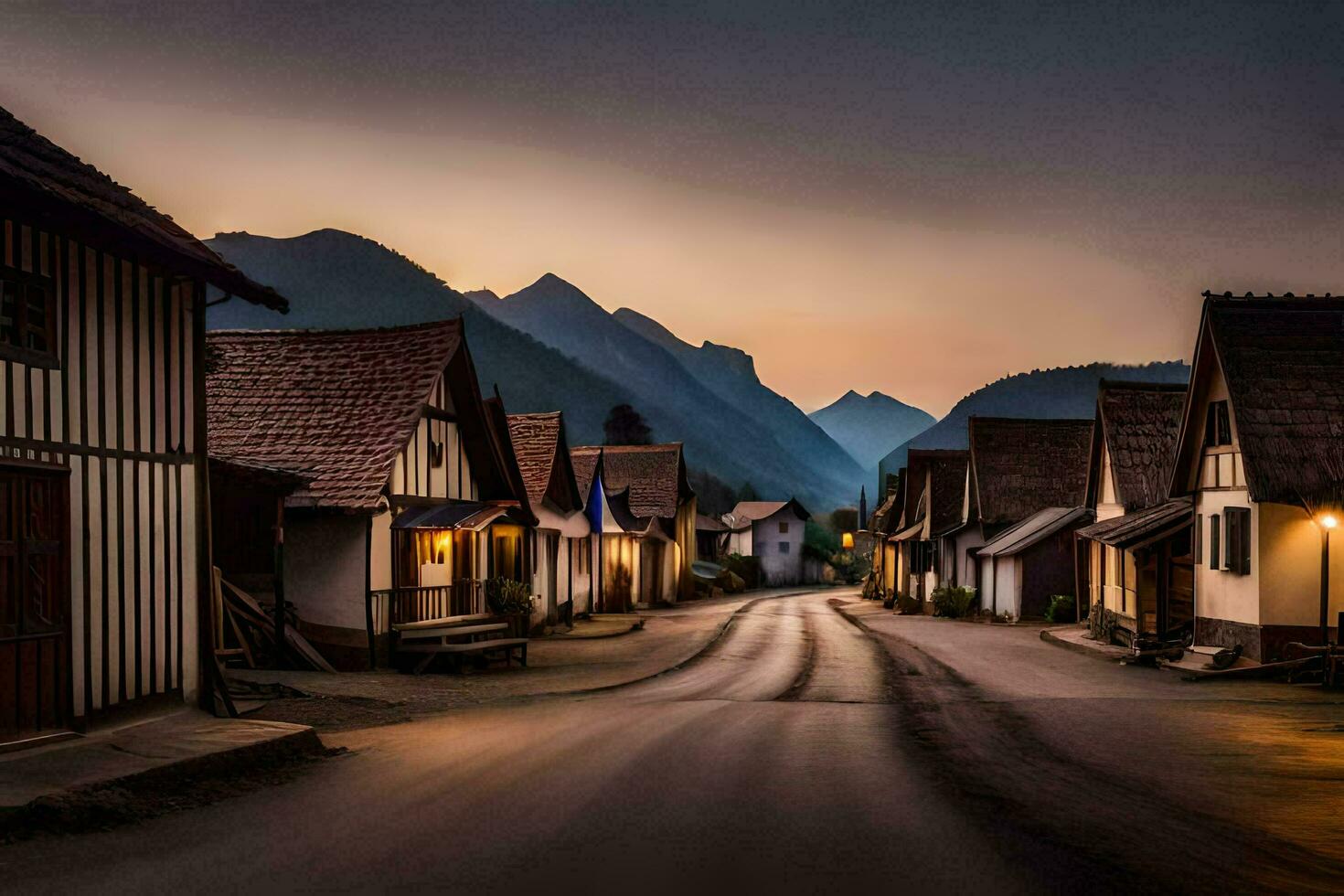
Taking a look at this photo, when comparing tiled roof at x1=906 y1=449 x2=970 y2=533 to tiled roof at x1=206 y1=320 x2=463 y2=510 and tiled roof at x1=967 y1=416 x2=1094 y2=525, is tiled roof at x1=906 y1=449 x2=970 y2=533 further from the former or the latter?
tiled roof at x1=206 y1=320 x2=463 y2=510

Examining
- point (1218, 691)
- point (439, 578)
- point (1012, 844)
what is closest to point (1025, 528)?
point (1218, 691)

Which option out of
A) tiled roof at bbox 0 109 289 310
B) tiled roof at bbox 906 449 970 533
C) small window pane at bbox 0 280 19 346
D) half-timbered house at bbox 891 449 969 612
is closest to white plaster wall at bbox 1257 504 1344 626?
tiled roof at bbox 0 109 289 310

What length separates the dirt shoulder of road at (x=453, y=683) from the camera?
14.8 meters

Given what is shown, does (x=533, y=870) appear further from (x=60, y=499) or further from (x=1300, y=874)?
(x=60, y=499)

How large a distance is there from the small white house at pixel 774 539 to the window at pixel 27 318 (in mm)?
82339

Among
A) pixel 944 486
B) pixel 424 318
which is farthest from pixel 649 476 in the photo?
pixel 424 318

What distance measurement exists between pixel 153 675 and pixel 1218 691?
653 inches

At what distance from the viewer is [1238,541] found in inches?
881

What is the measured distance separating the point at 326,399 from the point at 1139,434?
74.9 feet

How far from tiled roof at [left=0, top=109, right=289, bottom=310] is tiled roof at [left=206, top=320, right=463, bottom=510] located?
7.06 metres

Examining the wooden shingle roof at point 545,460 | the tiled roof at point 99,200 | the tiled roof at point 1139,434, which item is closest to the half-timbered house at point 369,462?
the wooden shingle roof at point 545,460

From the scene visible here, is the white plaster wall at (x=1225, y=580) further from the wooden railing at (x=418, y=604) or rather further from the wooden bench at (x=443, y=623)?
the wooden railing at (x=418, y=604)

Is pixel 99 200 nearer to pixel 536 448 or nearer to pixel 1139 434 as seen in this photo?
pixel 536 448

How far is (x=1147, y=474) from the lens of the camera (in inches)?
1251
